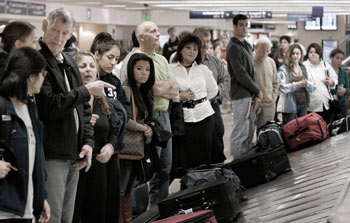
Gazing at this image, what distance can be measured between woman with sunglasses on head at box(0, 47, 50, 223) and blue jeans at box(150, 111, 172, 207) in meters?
2.66

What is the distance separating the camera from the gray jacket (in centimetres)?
812

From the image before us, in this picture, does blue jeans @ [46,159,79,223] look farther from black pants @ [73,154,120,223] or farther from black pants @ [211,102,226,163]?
black pants @ [211,102,226,163]

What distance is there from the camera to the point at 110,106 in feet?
16.0

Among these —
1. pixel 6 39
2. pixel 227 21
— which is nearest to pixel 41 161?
pixel 6 39

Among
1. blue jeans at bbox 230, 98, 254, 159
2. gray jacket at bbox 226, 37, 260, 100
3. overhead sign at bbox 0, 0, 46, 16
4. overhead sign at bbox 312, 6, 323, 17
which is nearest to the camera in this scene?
gray jacket at bbox 226, 37, 260, 100

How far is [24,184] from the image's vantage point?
3.36 m

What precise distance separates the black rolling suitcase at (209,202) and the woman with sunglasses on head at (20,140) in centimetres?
190

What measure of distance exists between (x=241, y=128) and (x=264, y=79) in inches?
35.7

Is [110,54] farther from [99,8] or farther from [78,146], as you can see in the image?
[99,8]

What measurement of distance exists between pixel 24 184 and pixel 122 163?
2243mm

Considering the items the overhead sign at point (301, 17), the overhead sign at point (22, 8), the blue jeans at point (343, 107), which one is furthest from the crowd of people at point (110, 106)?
the overhead sign at point (22, 8)

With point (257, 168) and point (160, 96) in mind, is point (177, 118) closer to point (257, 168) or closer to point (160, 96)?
point (160, 96)

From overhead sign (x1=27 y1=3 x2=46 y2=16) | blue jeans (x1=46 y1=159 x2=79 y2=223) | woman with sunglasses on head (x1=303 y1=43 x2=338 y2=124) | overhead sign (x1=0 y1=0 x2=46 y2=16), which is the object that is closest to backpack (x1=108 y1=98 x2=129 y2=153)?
blue jeans (x1=46 y1=159 x2=79 y2=223)

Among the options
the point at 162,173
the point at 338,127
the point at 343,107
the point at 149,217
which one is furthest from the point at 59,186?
the point at 343,107
